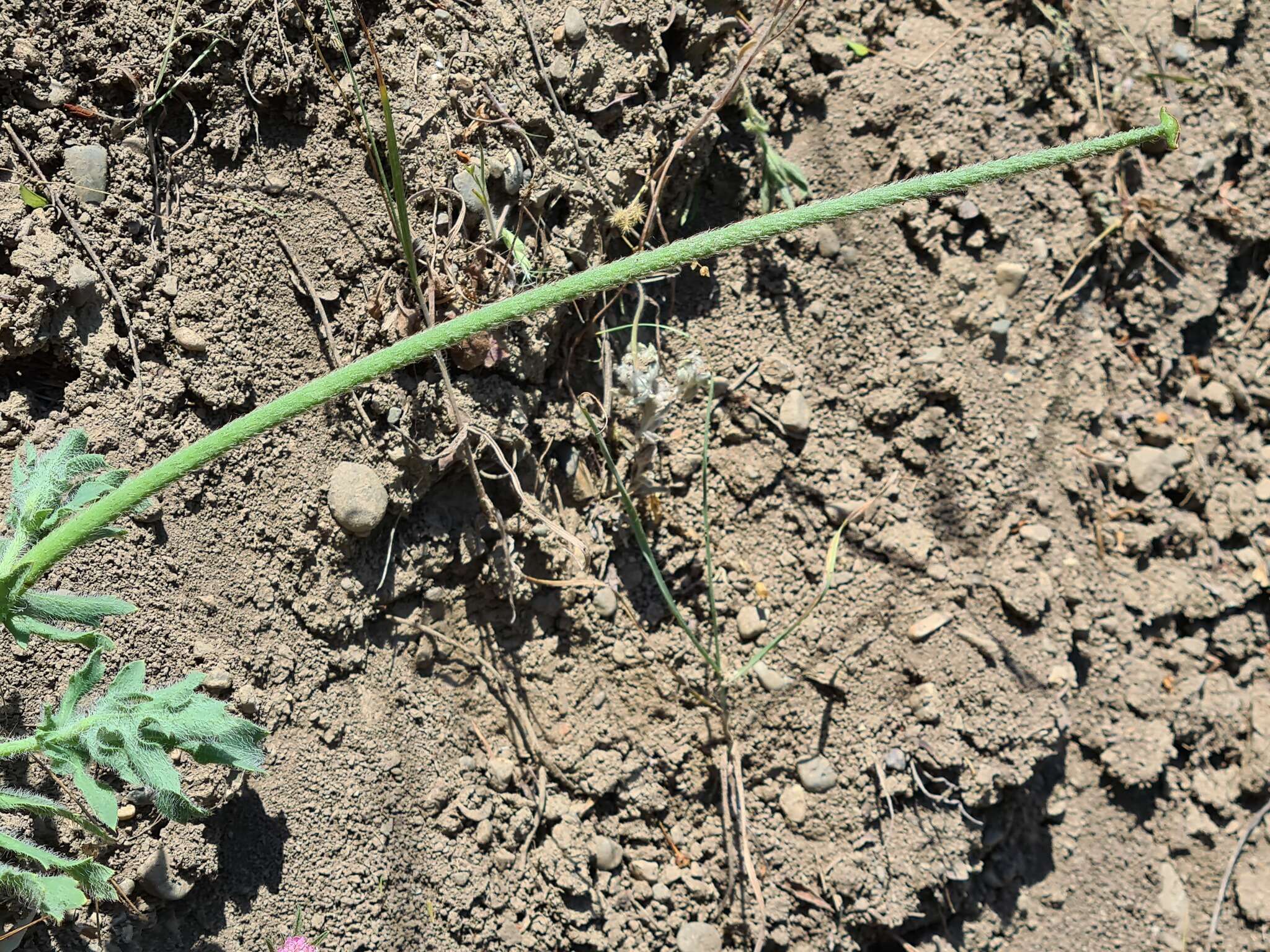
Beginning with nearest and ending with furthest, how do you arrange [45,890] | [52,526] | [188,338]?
[45,890], [52,526], [188,338]

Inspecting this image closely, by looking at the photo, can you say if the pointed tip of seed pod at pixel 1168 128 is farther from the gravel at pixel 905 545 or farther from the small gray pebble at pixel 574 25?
the small gray pebble at pixel 574 25

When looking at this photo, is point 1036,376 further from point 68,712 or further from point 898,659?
point 68,712

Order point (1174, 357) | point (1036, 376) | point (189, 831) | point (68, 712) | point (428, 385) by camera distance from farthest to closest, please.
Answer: point (1174, 357) → point (1036, 376) → point (428, 385) → point (189, 831) → point (68, 712)

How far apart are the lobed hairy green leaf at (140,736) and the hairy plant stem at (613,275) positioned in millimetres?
491

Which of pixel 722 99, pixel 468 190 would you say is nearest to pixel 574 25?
pixel 722 99

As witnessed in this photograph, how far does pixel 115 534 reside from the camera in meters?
2.01

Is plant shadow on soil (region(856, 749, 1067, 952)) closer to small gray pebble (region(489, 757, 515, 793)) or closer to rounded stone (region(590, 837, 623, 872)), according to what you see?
rounded stone (region(590, 837, 623, 872))

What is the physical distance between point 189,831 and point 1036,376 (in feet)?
9.11

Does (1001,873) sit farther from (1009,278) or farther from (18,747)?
(18,747)

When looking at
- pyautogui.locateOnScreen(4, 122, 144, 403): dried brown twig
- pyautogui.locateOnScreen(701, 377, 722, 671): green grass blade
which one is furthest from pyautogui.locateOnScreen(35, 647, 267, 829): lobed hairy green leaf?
pyautogui.locateOnScreen(701, 377, 722, 671): green grass blade

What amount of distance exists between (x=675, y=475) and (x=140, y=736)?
1560 millimetres

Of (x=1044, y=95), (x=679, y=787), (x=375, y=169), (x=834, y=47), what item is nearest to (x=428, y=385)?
(x=375, y=169)

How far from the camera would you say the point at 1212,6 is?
3801 millimetres

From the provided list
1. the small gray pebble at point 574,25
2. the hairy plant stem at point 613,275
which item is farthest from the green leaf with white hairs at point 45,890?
the small gray pebble at point 574,25
